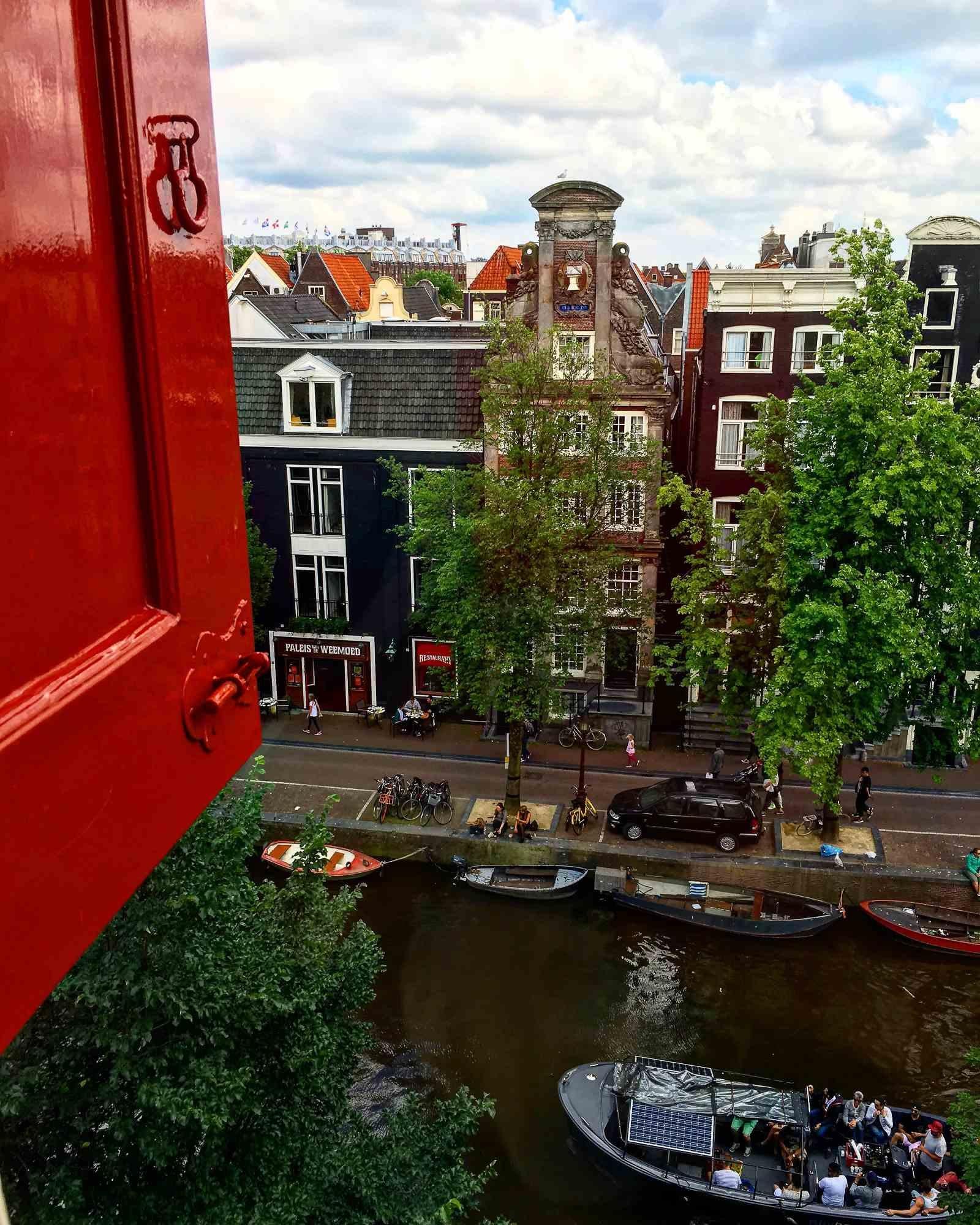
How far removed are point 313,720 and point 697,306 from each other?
19.9 meters

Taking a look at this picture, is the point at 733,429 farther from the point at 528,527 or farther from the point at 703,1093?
the point at 703,1093

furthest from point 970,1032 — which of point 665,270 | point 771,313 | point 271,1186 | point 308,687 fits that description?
point 665,270

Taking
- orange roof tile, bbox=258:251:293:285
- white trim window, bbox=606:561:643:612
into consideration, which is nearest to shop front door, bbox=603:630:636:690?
white trim window, bbox=606:561:643:612

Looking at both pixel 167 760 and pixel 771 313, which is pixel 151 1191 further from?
pixel 771 313

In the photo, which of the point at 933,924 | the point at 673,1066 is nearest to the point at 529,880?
the point at 673,1066

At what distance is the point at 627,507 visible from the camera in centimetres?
2639

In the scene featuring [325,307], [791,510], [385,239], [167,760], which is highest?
[385,239]

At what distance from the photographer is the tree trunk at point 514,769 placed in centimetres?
2350

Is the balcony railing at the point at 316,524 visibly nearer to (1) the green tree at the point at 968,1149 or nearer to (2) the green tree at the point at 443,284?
(1) the green tree at the point at 968,1149

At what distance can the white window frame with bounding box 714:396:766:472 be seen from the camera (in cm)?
2700

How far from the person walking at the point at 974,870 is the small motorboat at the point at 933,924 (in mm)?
513

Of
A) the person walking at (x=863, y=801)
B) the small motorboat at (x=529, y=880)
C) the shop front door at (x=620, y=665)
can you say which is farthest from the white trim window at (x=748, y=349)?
the small motorboat at (x=529, y=880)

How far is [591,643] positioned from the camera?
2312 cm

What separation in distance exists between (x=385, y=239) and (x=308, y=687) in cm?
18180
